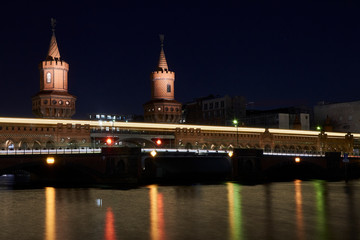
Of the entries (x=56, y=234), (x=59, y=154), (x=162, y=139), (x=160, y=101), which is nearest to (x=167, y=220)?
(x=56, y=234)

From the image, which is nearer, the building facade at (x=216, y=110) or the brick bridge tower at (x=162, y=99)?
the brick bridge tower at (x=162, y=99)

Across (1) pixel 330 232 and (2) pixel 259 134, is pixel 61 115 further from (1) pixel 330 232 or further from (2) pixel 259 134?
(1) pixel 330 232

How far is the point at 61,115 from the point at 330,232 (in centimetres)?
7876

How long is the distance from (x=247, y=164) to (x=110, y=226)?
5501cm

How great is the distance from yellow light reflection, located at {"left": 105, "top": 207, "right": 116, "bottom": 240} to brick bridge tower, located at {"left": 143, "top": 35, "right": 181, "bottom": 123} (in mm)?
77586

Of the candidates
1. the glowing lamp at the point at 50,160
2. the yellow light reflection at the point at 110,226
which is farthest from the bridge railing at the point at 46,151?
the yellow light reflection at the point at 110,226

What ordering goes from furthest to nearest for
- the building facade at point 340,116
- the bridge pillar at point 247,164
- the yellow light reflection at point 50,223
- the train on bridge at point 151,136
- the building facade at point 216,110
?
the building facade at point 216,110 → the building facade at point 340,116 → the train on bridge at point 151,136 → the bridge pillar at point 247,164 → the yellow light reflection at point 50,223

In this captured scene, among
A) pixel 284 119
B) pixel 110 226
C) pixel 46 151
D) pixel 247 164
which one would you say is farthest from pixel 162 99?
pixel 110 226

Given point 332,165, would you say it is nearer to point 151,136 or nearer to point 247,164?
point 247,164

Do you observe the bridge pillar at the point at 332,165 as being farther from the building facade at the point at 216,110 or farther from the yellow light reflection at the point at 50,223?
the building facade at the point at 216,110

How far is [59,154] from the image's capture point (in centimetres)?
6134

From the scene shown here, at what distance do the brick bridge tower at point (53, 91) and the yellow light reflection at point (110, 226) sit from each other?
67.2m

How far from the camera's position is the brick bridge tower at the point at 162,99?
10662 cm

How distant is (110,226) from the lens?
2309 centimetres
